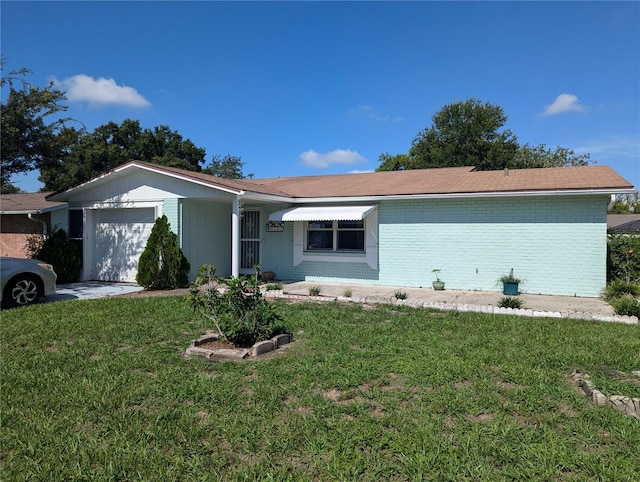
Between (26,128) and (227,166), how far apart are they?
4090 cm

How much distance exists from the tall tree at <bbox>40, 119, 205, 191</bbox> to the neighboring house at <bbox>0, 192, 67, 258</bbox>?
18.5m

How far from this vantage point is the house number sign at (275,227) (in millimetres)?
15828

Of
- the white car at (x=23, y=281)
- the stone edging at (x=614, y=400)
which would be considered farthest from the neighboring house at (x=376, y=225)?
the stone edging at (x=614, y=400)

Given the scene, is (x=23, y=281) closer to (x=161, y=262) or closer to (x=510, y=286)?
(x=161, y=262)

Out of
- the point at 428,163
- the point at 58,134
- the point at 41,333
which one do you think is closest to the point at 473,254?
the point at 41,333

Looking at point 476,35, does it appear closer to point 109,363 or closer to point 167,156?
point 109,363

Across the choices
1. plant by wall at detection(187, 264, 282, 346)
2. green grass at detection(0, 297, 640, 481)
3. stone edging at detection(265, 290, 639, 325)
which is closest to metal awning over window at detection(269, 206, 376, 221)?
stone edging at detection(265, 290, 639, 325)

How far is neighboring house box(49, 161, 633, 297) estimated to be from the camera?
12.1 metres

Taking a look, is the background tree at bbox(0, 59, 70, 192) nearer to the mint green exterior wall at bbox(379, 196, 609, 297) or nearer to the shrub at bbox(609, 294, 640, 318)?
the mint green exterior wall at bbox(379, 196, 609, 297)

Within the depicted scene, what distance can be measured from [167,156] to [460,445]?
152 feet

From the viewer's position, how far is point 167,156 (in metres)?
44.5

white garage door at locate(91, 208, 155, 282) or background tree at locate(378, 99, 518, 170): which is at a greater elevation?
background tree at locate(378, 99, 518, 170)

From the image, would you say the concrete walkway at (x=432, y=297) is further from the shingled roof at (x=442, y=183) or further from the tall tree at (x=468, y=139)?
the tall tree at (x=468, y=139)

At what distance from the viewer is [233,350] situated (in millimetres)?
6281
